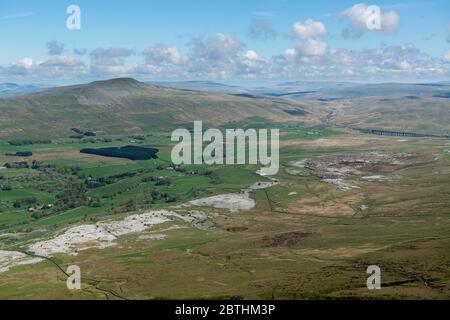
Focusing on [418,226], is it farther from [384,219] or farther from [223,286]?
[223,286]

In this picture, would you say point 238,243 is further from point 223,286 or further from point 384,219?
point 384,219

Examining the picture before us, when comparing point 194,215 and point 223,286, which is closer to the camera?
point 223,286
